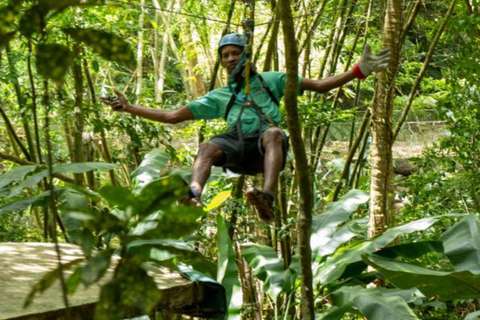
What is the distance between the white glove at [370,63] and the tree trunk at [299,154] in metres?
1.48

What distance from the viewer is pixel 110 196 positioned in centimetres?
185

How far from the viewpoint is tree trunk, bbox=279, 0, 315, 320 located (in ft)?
8.33

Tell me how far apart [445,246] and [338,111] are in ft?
7.15

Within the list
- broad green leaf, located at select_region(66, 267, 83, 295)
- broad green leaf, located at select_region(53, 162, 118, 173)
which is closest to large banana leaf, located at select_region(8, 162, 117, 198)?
broad green leaf, located at select_region(53, 162, 118, 173)

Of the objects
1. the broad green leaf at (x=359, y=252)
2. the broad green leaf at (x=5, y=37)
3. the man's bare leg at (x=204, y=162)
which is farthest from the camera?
the man's bare leg at (x=204, y=162)

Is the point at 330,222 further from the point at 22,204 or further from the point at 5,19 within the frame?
the point at 5,19

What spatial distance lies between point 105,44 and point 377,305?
8.00 feet

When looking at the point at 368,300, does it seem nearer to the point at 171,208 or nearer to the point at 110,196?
the point at 110,196

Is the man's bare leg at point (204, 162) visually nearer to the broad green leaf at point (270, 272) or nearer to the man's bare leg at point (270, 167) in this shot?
the man's bare leg at point (270, 167)

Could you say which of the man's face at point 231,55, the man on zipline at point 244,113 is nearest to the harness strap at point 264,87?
the man on zipline at point 244,113

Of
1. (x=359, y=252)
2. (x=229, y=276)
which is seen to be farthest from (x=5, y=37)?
(x=229, y=276)

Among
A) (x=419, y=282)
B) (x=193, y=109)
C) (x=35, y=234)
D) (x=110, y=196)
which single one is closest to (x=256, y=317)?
(x=35, y=234)

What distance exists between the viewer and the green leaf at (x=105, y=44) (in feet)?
3.59

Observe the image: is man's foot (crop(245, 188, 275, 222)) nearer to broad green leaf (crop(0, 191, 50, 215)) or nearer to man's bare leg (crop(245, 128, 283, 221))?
man's bare leg (crop(245, 128, 283, 221))
